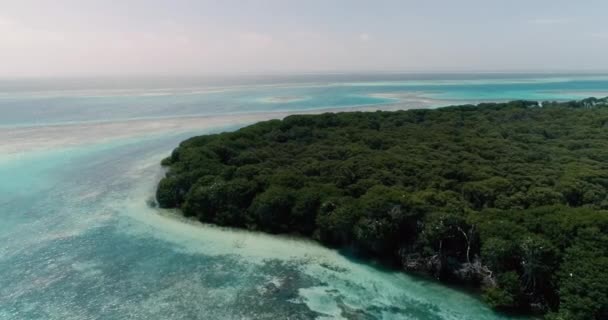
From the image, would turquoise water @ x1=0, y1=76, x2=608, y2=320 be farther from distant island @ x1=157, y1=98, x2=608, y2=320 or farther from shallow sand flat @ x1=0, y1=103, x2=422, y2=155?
shallow sand flat @ x1=0, y1=103, x2=422, y2=155

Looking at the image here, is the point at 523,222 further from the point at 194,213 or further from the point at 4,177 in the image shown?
the point at 4,177

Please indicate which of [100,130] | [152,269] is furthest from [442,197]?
Answer: [100,130]

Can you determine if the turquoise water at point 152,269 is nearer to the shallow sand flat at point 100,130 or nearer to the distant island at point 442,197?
the distant island at point 442,197

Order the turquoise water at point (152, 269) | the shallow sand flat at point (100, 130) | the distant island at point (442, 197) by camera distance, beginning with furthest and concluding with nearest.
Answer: the shallow sand flat at point (100, 130) → the turquoise water at point (152, 269) → the distant island at point (442, 197)

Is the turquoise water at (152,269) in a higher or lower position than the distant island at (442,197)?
lower

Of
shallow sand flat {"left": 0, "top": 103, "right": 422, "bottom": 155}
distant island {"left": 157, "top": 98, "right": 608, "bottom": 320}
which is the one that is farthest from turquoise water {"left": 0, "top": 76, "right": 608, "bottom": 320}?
shallow sand flat {"left": 0, "top": 103, "right": 422, "bottom": 155}

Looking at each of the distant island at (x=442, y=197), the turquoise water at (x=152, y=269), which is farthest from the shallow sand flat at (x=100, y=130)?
the distant island at (x=442, y=197)

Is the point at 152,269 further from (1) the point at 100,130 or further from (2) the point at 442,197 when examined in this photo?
(1) the point at 100,130

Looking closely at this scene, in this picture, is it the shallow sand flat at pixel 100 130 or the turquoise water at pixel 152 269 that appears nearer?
the turquoise water at pixel 152 269

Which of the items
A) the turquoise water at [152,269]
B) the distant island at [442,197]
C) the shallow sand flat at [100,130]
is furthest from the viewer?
the shallow sand flat at [100,130]
